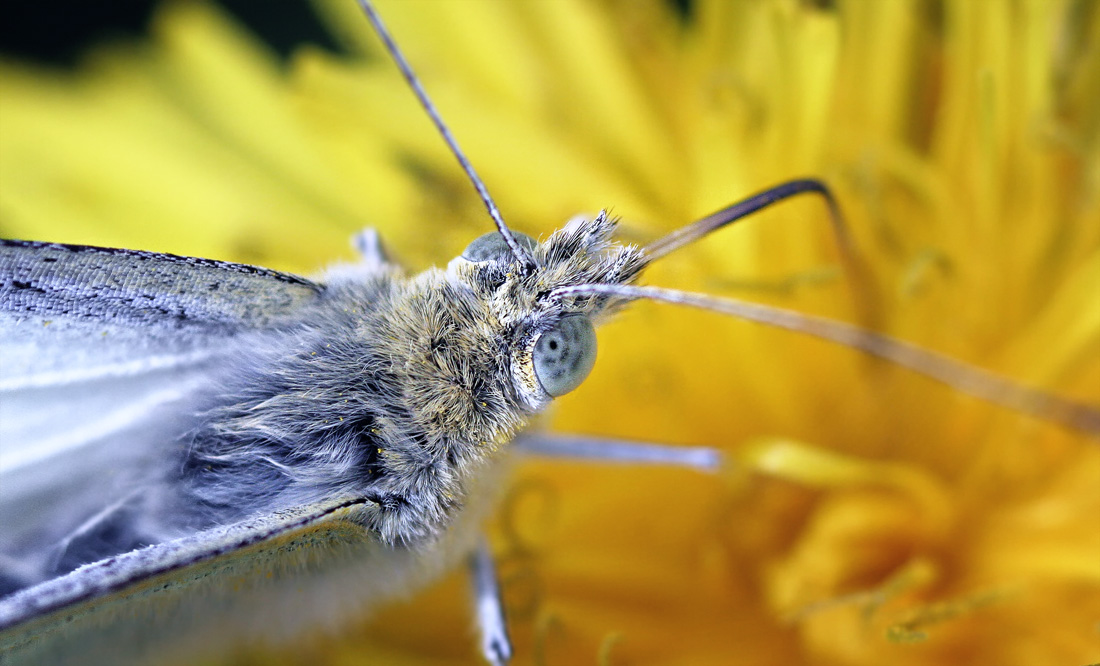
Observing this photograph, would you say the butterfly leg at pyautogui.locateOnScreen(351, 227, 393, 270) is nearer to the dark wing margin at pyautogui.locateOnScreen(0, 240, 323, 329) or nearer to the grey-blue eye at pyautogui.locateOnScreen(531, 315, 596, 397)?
the dark wing margin at pyautogui.locateOnScreen(0, 240, 323, 329)

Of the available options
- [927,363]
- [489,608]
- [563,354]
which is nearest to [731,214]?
[563,354]

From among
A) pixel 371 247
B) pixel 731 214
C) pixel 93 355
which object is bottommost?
pixel 731 214

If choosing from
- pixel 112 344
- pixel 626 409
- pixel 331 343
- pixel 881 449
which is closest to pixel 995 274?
pixel 881 449

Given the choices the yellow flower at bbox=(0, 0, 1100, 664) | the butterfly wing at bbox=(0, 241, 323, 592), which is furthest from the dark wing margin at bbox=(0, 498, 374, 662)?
the yellow flower at bbox=(0, 0, 1100, 664)

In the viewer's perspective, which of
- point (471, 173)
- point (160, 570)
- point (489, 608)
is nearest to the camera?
point (160, 570)

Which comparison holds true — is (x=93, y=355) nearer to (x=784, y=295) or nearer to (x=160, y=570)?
(x=160, y=570)

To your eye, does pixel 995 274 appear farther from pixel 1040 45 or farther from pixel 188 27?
pixel 188 27

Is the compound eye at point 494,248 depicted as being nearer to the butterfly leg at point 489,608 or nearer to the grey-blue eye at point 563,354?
the grey-blue eye at point 563,354

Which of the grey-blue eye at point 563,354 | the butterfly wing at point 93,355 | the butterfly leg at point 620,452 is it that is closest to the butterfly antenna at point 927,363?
the grey-blue eye at point 563,354
